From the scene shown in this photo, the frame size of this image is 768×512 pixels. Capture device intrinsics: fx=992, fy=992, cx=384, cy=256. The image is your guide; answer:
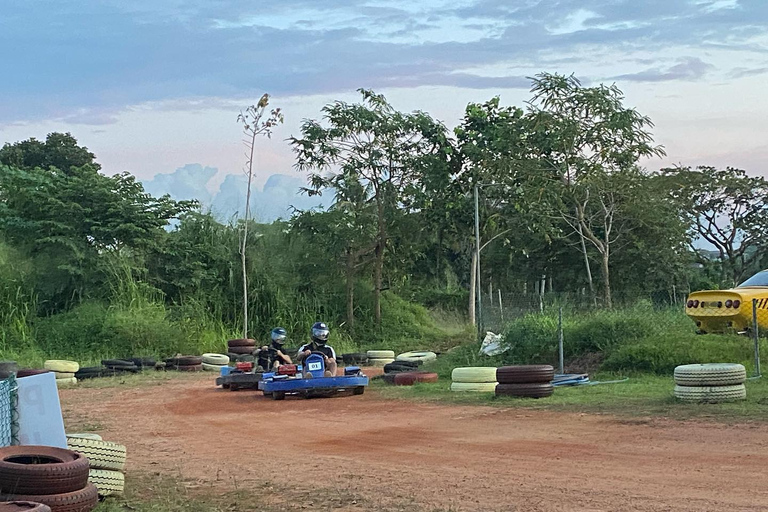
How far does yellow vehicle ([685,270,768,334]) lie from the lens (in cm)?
1898

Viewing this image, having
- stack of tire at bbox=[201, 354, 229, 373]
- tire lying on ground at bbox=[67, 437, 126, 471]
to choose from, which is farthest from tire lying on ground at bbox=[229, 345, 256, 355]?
tire lying on ground at bbox=[67, 437, 126, 471]

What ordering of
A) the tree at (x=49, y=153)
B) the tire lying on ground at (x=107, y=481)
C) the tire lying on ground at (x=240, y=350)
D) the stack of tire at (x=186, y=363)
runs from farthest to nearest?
the tree at (x=49, y=153) → the tire lying on ground at (x=240, y=350) → the stack of tire at (x=186, y=363) → the tire lying on ground at (x=107, y=481)

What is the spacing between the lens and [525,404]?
15.2 m

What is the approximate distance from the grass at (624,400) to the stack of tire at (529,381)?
16 cm

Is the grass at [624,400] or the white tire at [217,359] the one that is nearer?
the grass at [624,400]

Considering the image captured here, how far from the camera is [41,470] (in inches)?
298

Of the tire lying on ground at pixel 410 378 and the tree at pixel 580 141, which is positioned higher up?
the tree at pixel 580 141

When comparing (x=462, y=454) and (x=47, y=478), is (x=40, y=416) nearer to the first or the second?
(x=47, y=478)

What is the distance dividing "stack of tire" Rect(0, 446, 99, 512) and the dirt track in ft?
6.27

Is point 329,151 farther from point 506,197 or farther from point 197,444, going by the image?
point 197,444

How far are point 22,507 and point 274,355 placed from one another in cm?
1391

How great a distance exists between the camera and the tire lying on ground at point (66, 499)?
24.4 feet

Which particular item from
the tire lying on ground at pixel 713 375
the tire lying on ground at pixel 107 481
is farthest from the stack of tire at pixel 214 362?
the tire lying on ground at pixel 107 481

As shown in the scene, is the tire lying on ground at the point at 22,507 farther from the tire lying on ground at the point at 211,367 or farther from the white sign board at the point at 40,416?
the tire lying on ground at the point at 211,367
